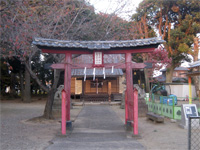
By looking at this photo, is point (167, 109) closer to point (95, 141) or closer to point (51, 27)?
point (95, 141)

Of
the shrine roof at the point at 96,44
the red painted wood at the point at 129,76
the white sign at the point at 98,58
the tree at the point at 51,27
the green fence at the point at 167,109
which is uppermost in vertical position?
the tree at the point at 51,27

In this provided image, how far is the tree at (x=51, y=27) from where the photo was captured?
10.3 m

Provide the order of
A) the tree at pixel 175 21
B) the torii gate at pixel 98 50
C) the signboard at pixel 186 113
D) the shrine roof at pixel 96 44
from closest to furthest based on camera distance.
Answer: the shrine roof at pixel 96 44
the torii gate at pixel 98 50
the signboard at pixel 186 113
the tree at pixel 175 21

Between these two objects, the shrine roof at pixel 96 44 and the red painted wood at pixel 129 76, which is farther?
the red painted wood at pixel 129 76

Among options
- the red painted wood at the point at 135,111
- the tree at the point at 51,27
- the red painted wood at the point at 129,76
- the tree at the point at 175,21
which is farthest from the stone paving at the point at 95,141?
the tree at the point at 175,21

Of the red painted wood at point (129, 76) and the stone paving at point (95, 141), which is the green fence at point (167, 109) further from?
the red painted wood at point (129, 76)

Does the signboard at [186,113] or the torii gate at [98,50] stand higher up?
the torii gate at [98,50]

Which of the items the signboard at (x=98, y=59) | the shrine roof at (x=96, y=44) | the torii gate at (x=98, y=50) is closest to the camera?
the shrine roof at (x=96, y=44)

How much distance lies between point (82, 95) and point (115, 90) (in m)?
4.15

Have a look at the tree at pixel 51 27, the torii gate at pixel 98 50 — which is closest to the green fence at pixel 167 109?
the torii gate at pixel 98 50

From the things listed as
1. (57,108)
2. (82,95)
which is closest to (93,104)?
(82,95)

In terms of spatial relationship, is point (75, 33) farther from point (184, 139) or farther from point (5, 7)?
point (184, 139)

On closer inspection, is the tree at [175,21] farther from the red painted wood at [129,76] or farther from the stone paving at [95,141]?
the stone paving at [95,141]

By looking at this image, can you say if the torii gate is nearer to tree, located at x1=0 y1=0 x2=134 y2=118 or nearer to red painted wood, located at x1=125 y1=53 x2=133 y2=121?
red painted wood, located at x1=125 y1=53 x2=133 y2=121
